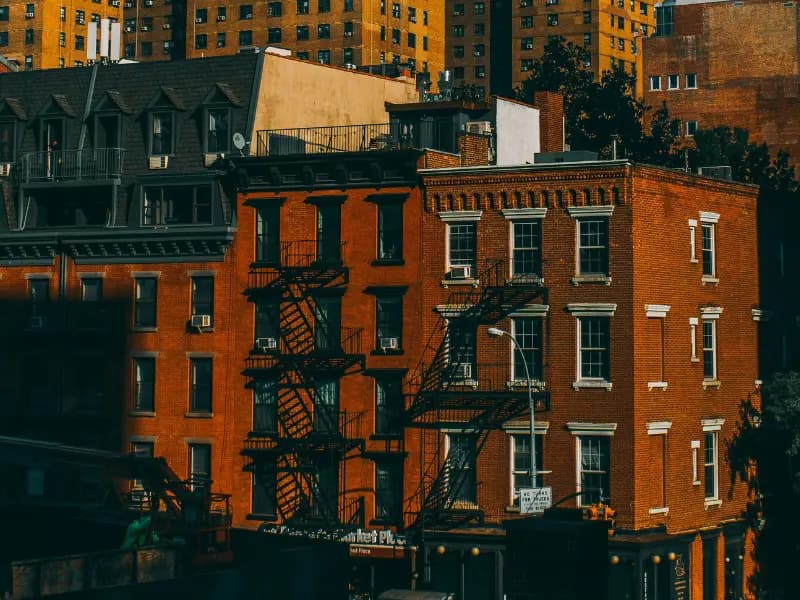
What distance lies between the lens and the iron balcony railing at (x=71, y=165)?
75812 millimetres

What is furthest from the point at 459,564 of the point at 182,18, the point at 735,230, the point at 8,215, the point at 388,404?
the point at 182,18

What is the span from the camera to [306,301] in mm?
70875

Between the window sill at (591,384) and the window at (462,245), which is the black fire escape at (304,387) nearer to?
the window at (462,245)

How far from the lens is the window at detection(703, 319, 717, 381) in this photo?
71.0 m

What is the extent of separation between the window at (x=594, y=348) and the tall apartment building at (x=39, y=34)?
4993 inches

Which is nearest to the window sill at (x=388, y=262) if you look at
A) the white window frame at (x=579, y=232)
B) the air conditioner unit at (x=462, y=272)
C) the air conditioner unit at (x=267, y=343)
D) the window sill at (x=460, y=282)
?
the window sill at (x=460, y=282)

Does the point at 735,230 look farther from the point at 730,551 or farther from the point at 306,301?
the point at 306,301

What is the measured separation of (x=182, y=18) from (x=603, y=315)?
131 metres

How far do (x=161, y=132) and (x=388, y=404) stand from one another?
15131 mm

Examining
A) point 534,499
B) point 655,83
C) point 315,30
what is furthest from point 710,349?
point 315,30

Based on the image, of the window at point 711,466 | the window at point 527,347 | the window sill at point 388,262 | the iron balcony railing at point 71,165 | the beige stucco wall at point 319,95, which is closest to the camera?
the window at point 527,347

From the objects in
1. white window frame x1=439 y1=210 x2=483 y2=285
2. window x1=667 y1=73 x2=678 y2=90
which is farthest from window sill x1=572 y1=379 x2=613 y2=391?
window x1=667 y1=73 x2=678 y2=90

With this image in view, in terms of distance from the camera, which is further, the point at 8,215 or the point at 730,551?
the point at 8,215

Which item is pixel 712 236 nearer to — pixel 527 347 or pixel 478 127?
pixel 527 347
